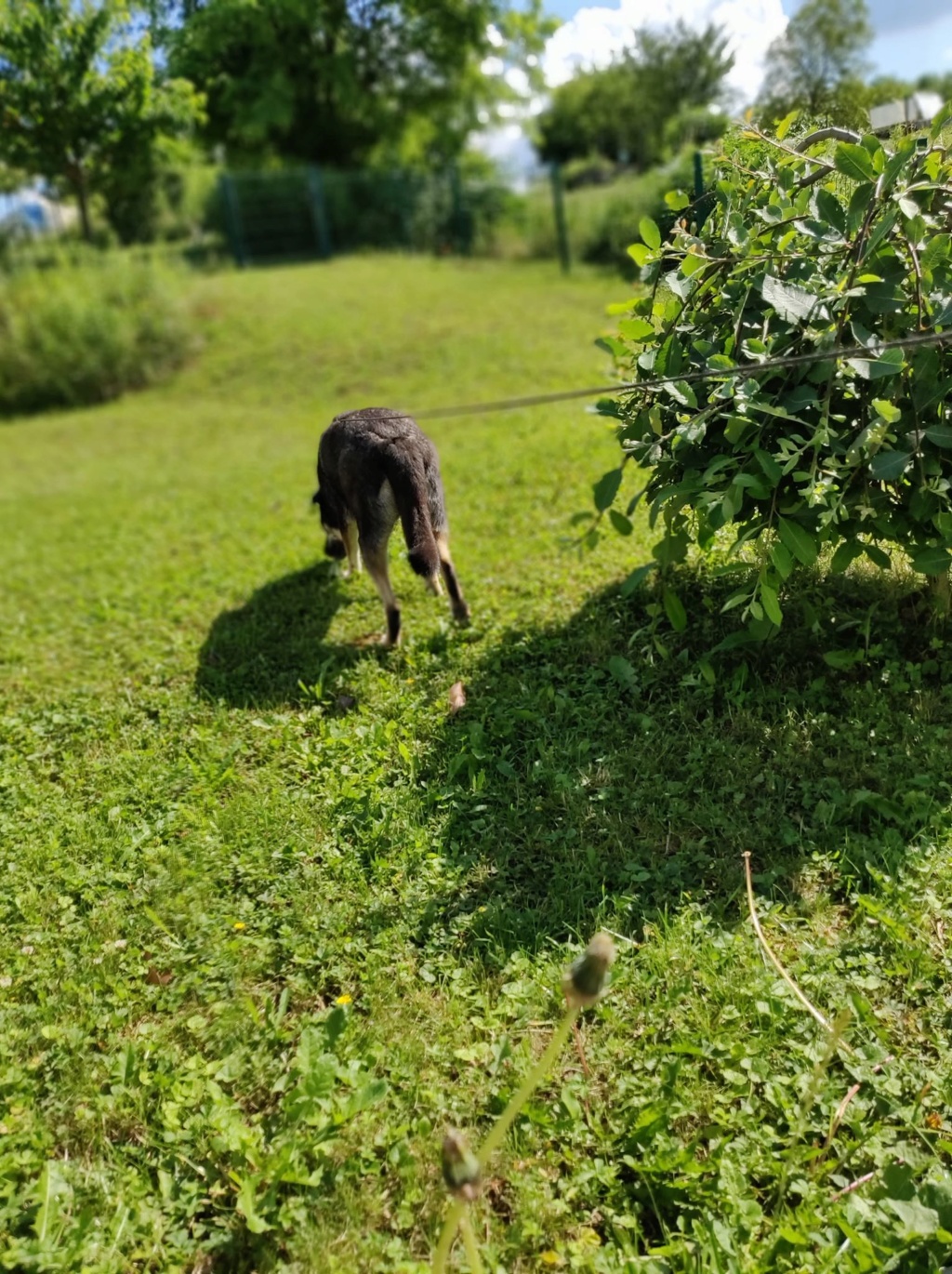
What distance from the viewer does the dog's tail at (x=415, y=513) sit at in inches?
146

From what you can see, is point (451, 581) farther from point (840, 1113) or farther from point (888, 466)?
point (840, 1113)

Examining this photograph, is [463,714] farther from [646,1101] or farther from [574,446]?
[574,446]

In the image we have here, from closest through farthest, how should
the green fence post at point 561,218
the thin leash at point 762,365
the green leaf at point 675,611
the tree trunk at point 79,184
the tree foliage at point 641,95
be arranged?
the thin leash at point 762,365, the green leaf at point 675,611, the tree trunk at point 79,184, the tree foliage at point 641,95, the green fence post at point 561,218

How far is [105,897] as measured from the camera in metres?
2.93

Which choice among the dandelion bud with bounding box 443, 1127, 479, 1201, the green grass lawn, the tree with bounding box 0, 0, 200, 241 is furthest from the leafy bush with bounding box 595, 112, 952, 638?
the tree with bounding box 0, 0, 200, 241

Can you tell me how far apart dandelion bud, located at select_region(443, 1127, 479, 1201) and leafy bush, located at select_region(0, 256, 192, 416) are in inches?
550

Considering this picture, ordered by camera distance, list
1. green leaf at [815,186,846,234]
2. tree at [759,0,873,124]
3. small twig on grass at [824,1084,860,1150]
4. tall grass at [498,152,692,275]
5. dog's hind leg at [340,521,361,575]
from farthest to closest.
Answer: tall grass at [498,152,692,275]
tree at [759,0,873,124]
dog's hind leg at [340,521,361,575]
green leaf at [815,186,846,234]
small twig on grass at [824,1084,860,1150]

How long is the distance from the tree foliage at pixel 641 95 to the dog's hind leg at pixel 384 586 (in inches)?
241

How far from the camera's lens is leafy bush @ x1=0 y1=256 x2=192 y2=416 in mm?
13234

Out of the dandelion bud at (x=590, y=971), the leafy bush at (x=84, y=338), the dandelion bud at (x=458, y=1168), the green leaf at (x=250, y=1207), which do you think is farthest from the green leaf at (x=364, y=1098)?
the leafy bush at (x=84, y=338)

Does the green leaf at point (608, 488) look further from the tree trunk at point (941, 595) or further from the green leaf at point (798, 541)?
the tree trunk at point (941, 595)

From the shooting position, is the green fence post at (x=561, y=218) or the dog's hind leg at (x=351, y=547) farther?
the green fence post at (x=561, y=218)

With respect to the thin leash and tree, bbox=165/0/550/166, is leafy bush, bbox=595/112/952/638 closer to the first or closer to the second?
the thin leash

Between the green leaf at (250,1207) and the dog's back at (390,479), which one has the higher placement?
the dog's back at (390,479)
